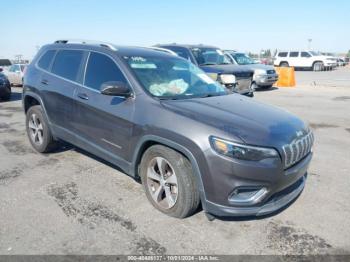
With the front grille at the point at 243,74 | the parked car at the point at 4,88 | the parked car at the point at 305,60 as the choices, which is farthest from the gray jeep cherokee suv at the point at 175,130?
the parked car at the point at 305,60

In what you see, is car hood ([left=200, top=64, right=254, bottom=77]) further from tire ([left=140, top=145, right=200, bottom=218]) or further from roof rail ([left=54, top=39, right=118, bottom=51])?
tire ([left=140, top=145, right=200, bottom=218])

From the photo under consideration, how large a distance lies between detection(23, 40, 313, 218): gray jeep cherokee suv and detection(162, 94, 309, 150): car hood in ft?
0.04

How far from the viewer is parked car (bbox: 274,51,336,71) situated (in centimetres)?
3266

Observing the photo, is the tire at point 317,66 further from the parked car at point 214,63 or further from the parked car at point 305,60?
the parked car at point 214,63

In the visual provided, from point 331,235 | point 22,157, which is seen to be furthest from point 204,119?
point 22,157

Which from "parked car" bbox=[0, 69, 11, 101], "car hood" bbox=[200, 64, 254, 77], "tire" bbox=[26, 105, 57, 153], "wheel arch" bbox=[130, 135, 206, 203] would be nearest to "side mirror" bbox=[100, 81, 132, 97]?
"wheel arch" bbox=[130, 135, 206, 203]

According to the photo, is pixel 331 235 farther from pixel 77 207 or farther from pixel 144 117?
pixel 77 207

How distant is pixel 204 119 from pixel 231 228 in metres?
1.15

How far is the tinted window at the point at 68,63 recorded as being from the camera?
4914mm

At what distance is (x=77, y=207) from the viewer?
155 inches

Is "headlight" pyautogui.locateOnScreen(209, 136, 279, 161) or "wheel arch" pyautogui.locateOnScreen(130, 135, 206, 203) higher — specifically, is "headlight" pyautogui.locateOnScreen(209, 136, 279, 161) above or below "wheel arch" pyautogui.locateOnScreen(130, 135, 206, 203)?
above

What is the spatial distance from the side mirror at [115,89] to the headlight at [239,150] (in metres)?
1.32

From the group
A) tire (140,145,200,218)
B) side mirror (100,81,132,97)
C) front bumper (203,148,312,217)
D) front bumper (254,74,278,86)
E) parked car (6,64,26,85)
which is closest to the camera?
front bumper (203,148,312,217)

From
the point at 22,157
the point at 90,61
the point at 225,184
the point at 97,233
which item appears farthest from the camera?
the point at 22,157
